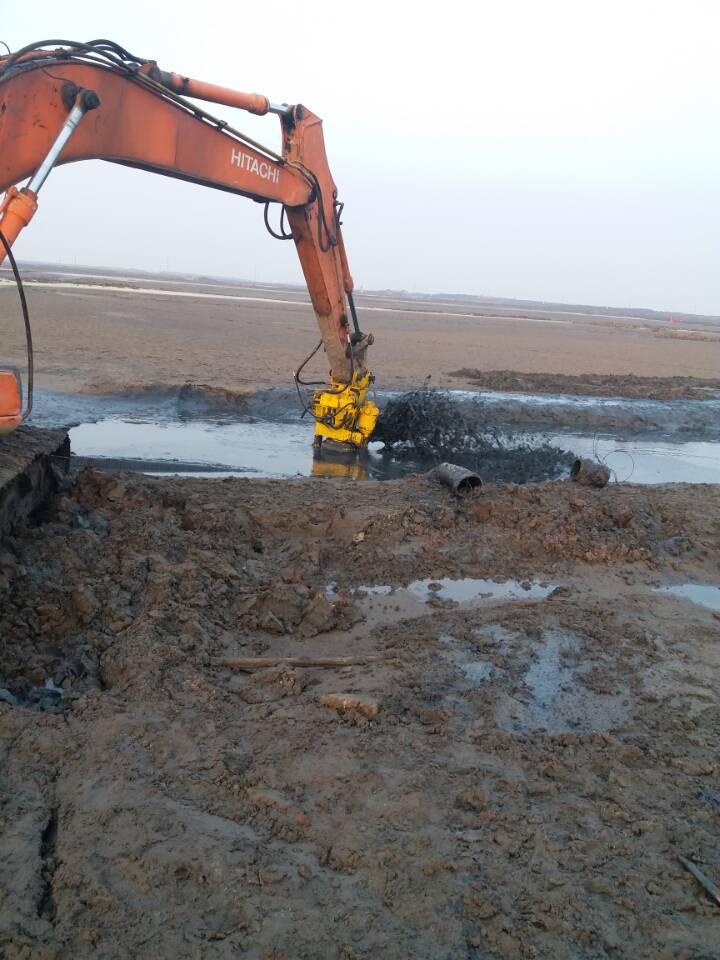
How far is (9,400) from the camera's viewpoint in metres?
4.70

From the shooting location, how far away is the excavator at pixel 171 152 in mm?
4504

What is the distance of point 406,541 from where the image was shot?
6.50 m

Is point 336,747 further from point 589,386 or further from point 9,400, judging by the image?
point 589,386

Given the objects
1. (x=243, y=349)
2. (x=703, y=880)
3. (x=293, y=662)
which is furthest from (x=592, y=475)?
(x=243, y=349)

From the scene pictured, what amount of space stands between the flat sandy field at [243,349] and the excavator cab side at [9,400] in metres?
8.38

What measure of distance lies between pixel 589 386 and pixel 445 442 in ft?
26.3

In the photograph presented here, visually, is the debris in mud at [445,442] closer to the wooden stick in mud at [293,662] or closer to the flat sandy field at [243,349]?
the flat sandy field at [243,349]

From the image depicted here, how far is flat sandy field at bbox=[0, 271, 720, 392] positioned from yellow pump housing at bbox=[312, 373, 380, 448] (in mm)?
4322

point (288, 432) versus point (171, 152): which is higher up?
point (171, 152)

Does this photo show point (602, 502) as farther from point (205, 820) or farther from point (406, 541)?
point (205, 820)

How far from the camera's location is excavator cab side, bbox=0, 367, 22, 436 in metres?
4.67

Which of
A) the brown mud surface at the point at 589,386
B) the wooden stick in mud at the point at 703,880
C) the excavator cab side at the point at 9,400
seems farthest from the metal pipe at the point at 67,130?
the brown mud surface at the point at 589,386

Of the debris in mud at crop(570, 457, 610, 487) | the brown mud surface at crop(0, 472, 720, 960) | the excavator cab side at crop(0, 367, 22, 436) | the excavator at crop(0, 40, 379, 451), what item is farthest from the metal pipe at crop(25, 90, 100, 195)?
the debris in mud at crop(570, 457, 610, 487)

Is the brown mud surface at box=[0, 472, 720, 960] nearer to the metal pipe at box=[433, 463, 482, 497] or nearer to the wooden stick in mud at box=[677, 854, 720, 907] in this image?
the wooden stick in mud at box=[677, 854, 720, 907]
